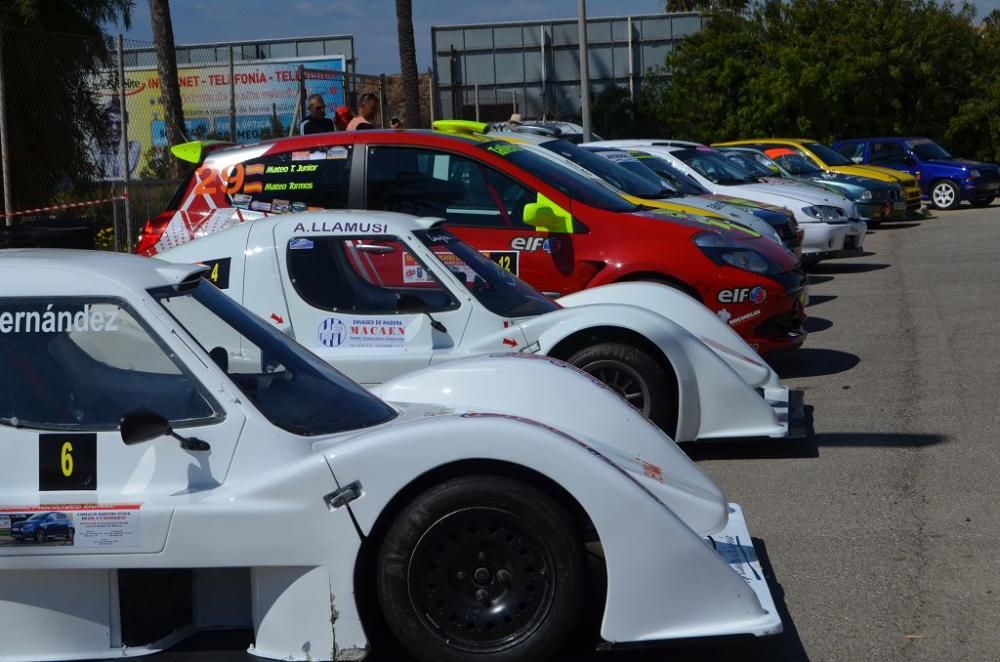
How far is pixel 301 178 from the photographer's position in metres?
9.23

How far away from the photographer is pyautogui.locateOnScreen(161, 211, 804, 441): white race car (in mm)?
6934

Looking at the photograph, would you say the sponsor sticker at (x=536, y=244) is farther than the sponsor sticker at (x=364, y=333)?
Yes

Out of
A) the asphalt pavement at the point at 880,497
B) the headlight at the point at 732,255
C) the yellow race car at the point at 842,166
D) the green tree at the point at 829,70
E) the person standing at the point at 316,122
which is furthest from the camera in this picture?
the green tree at the point at 829,70

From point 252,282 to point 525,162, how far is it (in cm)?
252

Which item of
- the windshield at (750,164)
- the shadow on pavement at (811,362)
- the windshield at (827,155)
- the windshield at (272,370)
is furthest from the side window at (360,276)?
the windshield at (827,155)

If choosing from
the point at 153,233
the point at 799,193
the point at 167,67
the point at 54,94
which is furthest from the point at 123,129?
the point at 799,193

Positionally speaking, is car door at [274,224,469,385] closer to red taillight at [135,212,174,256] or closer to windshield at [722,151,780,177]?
red taillight at [135,212,174,256]

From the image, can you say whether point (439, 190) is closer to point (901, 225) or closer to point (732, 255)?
point (732, 255)

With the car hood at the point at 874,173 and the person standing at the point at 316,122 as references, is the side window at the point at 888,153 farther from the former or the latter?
the person standing at the point at 316,122

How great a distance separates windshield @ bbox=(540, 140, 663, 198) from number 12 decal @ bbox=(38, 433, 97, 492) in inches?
305

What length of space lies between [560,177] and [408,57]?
604 inches

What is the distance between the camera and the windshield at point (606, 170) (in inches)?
458

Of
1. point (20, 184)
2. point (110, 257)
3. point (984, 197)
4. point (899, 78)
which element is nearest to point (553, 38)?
point (899, 78)

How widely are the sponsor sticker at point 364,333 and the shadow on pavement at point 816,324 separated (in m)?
5.81
